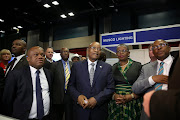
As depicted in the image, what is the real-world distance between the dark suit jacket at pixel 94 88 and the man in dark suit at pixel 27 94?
0.41m

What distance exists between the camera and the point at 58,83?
9.48 ft

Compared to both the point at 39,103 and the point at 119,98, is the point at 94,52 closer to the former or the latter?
the point at 119,98

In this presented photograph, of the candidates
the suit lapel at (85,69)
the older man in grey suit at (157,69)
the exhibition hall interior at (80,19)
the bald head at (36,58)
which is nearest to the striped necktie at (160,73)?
the older man in grey suit at (157,69)

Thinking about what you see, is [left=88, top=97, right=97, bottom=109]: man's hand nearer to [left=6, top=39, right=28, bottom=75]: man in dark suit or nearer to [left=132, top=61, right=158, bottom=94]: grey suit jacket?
[left=132, top=61, right=158, bottom=94]: grey suit jacket

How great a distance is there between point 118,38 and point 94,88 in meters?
2.04

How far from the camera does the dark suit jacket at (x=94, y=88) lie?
1817 millimetres

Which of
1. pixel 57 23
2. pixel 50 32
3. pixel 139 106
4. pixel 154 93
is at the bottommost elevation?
pixel 139 106

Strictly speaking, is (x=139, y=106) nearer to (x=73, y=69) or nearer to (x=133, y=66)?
(x=133, y=66)

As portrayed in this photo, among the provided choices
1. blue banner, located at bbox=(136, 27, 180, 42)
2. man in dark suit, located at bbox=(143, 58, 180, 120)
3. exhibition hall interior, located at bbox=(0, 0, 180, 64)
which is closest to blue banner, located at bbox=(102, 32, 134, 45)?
blue banner, located at bbox=(136, 27, 180, 42)

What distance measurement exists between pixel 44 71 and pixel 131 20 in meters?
6.35

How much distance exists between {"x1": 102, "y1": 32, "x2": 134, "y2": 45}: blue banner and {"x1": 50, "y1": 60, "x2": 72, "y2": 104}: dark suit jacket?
1446 mm

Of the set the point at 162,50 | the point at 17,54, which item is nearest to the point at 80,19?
the point at 17,54

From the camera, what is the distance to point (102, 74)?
1931 millimetres

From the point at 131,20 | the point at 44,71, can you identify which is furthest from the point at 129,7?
the point at 44,71
